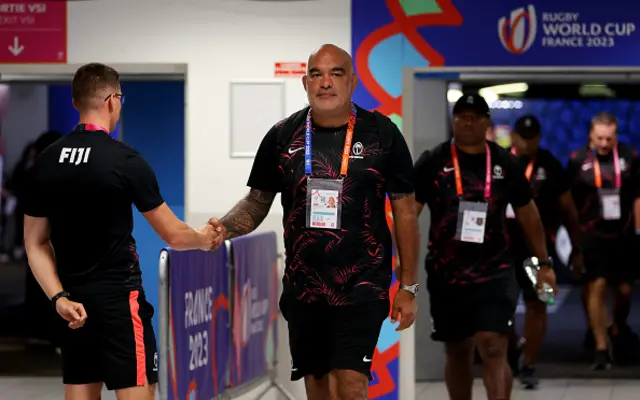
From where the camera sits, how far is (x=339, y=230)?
174 inches

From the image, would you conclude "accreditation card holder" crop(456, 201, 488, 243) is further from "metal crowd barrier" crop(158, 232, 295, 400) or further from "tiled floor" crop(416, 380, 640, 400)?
"tiled floor" crop(416, 380, 640, 400)

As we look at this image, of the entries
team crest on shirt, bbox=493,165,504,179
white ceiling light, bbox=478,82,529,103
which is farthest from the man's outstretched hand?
white ceiling light, bbox=478,82,529,103

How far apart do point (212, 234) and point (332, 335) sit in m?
0.67

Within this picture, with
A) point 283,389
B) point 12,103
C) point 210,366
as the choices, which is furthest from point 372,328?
point 12,103

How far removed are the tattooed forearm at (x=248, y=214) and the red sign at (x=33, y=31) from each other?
2784 millimetres

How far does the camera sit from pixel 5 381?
838 cm

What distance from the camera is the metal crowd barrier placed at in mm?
4930

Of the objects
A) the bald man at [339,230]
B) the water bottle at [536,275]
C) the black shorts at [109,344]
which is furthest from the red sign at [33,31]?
the black shorts at [109,344]

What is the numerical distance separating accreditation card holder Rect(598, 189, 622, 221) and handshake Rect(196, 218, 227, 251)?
512cm

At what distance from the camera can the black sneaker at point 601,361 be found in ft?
29.0

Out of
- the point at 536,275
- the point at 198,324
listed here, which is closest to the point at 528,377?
the point at 536,275

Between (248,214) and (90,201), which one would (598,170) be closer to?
(248,214)

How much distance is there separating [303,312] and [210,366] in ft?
4.38

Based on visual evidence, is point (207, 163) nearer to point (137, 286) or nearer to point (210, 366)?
point (210, 366)
